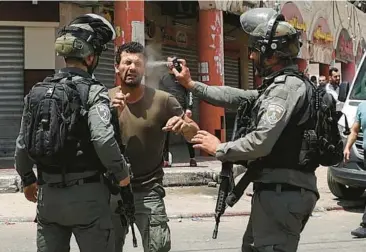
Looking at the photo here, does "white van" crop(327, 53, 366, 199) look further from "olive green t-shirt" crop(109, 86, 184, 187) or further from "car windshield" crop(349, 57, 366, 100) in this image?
"olive green t-shirt" crop(109, 86, 184, 187)

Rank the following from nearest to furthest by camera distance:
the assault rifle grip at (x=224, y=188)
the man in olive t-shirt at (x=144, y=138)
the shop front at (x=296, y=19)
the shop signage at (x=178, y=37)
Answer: the assault rifle grip at (x=224, y=188)
the man in olive t-shirt at (x=144, y=138)
the shop signage at (x=178, y=37)
the shop front at (x=296, y=19)

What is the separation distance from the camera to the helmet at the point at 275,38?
12.3 ft

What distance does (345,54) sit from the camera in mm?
26000

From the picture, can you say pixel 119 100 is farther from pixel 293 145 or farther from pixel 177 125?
pixel 293 145

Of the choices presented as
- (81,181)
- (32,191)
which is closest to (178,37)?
(32,191)

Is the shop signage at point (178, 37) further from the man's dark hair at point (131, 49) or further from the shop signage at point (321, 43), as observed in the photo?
the man's dark hair at point (131, 49)

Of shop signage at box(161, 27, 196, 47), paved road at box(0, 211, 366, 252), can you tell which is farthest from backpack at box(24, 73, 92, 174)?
shop signage at box(161, 27, 196, 47)

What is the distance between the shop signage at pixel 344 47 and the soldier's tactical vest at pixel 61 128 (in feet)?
73.0

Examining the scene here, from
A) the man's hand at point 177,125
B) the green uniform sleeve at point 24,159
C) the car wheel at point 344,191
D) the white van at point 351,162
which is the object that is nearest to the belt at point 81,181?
the green uniform sleeve at point 24,159

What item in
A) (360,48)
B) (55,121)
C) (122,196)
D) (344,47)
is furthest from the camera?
(360,48)

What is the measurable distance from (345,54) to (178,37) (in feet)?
35.5

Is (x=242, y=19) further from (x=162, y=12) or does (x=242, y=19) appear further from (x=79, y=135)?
(x=162, y=12)

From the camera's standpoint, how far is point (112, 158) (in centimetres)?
366

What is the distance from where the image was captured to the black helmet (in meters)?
3.74
